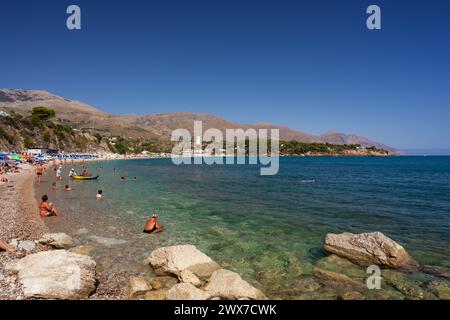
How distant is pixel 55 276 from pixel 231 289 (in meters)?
5.44

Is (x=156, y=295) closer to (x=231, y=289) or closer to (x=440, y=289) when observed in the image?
(x=231, y=289)

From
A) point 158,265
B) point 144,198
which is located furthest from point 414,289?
point 144,198

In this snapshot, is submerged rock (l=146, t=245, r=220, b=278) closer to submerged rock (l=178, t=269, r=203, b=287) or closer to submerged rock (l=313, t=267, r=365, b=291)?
submerged rock (l=178, t=269, r=203, b=287)

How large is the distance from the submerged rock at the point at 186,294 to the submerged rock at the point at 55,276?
9.31 ft

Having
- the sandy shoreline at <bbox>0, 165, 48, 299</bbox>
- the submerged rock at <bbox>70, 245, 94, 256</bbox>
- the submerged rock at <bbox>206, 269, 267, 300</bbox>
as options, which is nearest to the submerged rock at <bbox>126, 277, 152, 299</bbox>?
the submerged rock at <bbox>206, 269, 267, 300</bbox>

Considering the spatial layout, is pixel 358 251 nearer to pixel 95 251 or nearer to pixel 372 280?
pixel 372 280

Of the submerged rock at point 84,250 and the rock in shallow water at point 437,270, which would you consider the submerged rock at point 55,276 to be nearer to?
the submerged rock at point 84,250

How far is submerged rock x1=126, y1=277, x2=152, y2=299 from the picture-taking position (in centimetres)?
962

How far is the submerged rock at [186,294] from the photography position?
8539 millimetres

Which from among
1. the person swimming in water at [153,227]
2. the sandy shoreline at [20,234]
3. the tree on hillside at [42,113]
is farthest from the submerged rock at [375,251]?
the tree on hillside at [42,113]

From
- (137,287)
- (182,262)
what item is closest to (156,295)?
(137,287)

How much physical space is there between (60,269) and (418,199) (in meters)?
34.9

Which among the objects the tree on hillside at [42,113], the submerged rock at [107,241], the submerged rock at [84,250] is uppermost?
the tree on hillside at [42,113]

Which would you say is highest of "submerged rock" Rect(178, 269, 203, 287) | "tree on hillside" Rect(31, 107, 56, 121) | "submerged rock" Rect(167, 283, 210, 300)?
"tree on hillside" Rect(31, 107, 56, 121)
